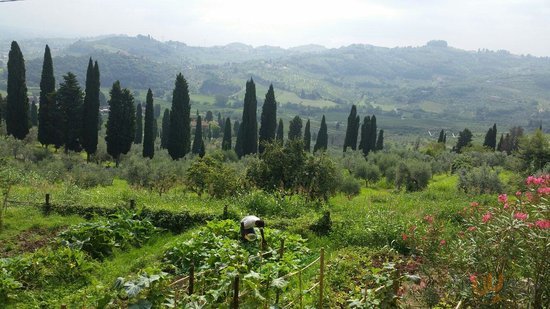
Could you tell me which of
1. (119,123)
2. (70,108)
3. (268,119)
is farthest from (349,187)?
(70,108)

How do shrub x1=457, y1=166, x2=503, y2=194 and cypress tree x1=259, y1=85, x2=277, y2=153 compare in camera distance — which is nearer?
shrub x1=457, y1=166, x2=503, y2=194

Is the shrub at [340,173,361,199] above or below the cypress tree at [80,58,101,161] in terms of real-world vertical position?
below

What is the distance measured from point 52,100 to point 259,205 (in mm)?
30350

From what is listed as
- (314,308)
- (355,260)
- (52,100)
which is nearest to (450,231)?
(355,260)

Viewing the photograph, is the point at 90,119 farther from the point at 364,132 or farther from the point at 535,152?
the point at 535,152

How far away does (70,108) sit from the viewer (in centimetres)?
3809

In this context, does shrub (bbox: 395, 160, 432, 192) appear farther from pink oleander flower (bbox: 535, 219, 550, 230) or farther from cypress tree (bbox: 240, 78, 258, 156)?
pink oleander flower (bbox: 535, 219, 550, 230)

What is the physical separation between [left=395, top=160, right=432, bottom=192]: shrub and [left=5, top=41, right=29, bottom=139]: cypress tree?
1265 inches

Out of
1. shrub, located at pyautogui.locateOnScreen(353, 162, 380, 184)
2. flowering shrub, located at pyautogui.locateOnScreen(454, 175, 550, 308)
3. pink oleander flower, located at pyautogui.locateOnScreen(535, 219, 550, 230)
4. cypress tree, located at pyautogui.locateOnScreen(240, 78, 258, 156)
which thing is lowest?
shrub, located at pyautogui.locateOnScreen(353, 162, 380, 184)

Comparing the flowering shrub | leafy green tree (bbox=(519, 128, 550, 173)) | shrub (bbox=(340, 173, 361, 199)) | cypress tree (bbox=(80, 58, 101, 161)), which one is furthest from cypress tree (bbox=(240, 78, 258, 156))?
the flowering shrub

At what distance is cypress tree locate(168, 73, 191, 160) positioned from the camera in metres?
40.2

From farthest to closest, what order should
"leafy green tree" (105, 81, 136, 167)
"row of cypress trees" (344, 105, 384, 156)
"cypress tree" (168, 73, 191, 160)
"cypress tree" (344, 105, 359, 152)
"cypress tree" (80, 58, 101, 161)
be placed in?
1. "cypress tree" (344, 105, 359, 152)
2. "row of cypress trees" (344, 105, 384, 156)
3. "cypress tree" (168, 73, 191, 160)
4. "leafy green tree" (105, 81, 136, 167)
5. "cypress tree" (80, 58, 101, 161)

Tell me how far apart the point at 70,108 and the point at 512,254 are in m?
39.2

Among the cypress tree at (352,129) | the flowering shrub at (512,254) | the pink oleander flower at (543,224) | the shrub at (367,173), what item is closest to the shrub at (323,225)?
the flowering shrub at (512,254)
